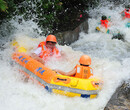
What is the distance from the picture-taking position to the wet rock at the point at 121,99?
3404 mm

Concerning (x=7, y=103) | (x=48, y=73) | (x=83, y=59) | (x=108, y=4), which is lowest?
(x=7, y=103)

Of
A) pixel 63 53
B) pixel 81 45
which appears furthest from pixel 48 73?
pixel 81 45

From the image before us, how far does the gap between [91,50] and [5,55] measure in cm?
380

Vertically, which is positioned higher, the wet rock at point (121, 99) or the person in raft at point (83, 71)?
the person in raft at point (83, 71)

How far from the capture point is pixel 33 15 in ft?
26.0

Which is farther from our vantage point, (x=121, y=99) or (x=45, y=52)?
(x=45, y=52)

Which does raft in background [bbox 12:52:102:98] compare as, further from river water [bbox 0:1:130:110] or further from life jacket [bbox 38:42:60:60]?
life jacket [bbox 38:42:60:60]

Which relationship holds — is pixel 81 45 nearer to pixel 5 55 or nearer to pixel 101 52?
pixel 101 52

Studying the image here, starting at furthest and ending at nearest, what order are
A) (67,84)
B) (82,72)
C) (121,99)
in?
(82,72)
(67,84)
(121,99)

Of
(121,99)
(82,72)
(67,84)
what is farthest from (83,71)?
(121,99)

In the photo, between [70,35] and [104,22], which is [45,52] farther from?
[104,22]

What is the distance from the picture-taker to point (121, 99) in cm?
364

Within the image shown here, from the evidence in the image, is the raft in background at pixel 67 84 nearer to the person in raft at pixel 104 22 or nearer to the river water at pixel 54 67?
the river water at pixel 54 67

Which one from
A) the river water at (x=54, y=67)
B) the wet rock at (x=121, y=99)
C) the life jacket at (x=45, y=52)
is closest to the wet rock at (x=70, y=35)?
the river water at (x=54, y=67)
